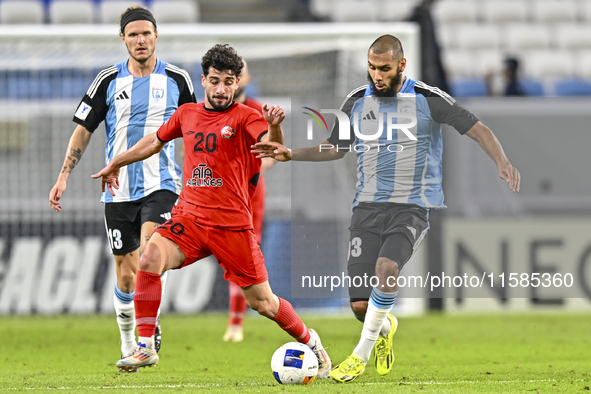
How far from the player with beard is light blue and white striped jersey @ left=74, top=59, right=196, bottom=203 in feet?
3.77

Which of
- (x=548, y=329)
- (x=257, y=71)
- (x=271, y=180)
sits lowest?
(x=548, y=329)

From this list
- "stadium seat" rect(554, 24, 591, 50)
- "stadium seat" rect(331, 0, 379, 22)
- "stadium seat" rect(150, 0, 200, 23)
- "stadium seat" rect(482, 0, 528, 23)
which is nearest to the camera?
"stadium seat" rect(150, 0, 200, 23)

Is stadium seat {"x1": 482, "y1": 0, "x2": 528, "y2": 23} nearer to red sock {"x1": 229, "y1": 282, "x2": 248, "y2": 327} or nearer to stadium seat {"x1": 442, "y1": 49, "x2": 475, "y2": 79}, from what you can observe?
stadium seat {"x1": 442, "y1": 49, "x2": 475, "y2": 79}

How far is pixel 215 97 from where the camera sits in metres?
5.16

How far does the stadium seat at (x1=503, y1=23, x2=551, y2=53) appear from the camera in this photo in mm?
15414

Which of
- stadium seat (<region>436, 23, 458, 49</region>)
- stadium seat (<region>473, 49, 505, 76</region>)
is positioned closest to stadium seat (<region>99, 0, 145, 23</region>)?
stadium seat (<region>436, 23, 458, 49</region>)

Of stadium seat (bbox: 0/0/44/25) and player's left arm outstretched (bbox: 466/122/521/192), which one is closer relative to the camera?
player's left arm outstretched (bbox: 466/122/521/192)

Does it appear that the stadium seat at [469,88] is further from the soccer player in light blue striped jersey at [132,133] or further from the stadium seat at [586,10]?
the soccer player in light blue striped jersey at [132,133]

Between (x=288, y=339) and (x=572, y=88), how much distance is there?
7812mm

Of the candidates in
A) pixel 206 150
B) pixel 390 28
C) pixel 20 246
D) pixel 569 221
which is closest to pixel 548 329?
pixel 569 221

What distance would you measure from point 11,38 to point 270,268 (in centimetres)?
386

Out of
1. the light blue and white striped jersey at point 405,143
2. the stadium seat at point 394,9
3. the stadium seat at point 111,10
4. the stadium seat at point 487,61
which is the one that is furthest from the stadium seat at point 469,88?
the light blue and white striped jersey at point 405,143

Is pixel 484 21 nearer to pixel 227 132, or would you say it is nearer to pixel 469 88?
pixel 469 88

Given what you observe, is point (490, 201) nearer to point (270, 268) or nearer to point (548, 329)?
point (548, 329)
